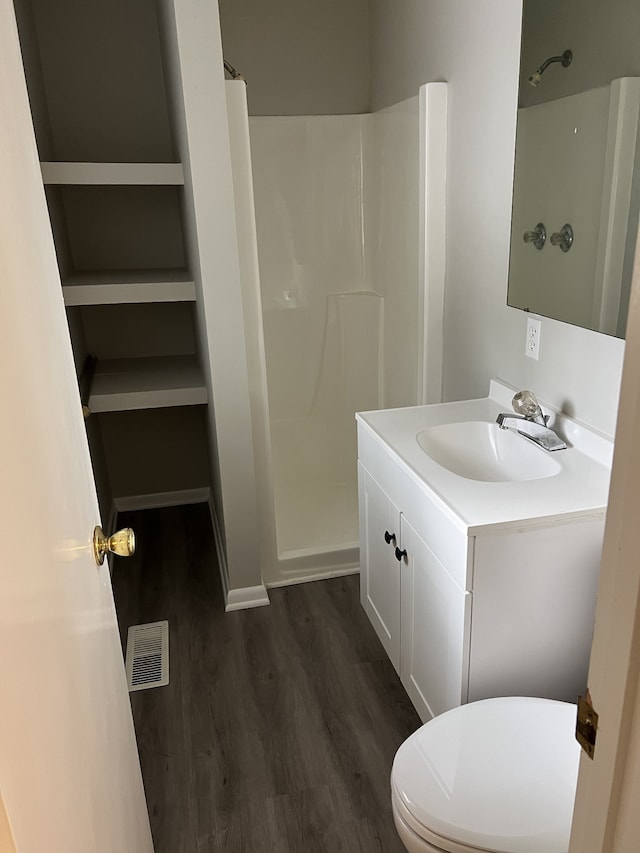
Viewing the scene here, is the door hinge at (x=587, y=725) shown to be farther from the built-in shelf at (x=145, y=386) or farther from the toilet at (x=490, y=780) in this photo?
the built-in shelf at (x=145, y=386)

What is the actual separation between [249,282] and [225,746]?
1.44m

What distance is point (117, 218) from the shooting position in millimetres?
3012

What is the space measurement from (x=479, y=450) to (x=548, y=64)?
40.1 inches

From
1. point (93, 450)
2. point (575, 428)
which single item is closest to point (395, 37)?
point (575, 428)

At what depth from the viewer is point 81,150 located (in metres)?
2.90

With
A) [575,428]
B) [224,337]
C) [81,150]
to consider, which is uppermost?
[81,150]

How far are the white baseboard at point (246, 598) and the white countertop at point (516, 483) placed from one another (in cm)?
90

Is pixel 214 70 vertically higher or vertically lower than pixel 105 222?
higher

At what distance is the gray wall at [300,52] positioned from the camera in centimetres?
289

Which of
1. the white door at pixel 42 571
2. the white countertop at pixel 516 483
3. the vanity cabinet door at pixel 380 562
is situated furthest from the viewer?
the vanity cabinet door at pixel 380 562

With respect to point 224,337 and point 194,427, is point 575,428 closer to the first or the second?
point 224,337

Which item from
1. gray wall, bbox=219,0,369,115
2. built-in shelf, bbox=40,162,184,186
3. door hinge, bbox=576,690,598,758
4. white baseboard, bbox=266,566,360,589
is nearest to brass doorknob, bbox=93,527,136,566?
door hinge, bbox=576,690,598,758

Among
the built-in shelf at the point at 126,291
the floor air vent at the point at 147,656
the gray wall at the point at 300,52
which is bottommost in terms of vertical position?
the floor air vent at the point at 147,656

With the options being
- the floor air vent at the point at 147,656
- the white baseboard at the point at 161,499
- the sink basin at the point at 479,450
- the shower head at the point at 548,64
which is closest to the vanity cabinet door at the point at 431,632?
the sink basin at the point at 479,450
